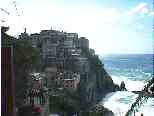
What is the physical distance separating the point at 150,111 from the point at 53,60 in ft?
20.9

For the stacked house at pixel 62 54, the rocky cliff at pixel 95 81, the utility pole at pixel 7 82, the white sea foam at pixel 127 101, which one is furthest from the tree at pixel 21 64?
the rocky cliff at pixel 95 81

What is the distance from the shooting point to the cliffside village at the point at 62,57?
10.2 m

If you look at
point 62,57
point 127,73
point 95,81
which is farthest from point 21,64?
point 95,81

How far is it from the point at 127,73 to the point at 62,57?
9.80 ft

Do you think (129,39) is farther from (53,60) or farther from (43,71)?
(53,60)

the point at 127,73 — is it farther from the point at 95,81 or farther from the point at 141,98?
the point at 141,98

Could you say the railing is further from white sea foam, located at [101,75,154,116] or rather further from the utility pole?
white sea foam, located at [101,75,154,116]

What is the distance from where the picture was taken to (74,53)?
45.8ft

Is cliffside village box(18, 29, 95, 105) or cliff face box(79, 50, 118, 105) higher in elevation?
cliffside village box(18, 29, 95, 105)

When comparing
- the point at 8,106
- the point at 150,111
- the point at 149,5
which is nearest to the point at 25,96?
the point at 149,5

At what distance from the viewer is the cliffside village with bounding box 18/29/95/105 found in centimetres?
1018

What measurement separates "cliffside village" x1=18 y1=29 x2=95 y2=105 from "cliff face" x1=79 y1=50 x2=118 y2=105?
0.70 feet

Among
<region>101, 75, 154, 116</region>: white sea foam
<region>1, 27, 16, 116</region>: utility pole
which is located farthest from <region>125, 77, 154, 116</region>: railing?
<region>101, 75, 154, 116</region>: white sea foam

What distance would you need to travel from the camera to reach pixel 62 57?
13.2 metres
